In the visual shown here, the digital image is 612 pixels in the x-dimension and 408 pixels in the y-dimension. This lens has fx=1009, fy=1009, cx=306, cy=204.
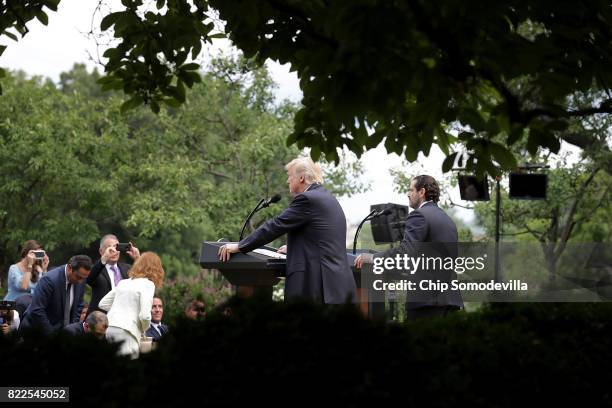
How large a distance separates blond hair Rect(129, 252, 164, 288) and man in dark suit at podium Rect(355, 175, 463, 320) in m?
1.94

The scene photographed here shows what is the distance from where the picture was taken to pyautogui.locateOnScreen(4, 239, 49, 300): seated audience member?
497 inches

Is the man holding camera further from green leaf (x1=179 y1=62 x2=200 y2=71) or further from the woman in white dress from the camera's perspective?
green leaf (x1=179 y1=62 x2=200 y2=71)

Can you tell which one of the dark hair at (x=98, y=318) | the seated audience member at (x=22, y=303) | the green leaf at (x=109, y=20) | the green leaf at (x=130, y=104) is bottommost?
the dark hair at (x=98, y=318)

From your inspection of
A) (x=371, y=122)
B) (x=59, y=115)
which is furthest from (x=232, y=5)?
(x=59, y=115)

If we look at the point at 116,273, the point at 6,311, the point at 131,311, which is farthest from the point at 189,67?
the point at 116,273

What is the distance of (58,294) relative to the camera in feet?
33.2

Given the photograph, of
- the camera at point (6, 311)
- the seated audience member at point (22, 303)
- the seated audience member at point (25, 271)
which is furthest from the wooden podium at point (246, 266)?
the seated audience member at point (25, 271)

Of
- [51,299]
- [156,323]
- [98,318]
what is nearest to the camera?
[98,318]

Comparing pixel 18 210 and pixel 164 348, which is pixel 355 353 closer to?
pixel 164 348

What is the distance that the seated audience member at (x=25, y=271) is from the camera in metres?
12.6

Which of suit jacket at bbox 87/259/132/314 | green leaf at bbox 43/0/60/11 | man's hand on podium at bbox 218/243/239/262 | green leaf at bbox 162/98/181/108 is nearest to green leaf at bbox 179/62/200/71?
green leaf at bbox 162/98/181/108

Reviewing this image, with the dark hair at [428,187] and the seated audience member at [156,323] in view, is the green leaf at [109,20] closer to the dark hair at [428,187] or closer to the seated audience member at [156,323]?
the dark hair at [428,187]

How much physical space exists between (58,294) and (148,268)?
1524 mm

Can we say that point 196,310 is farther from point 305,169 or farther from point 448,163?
point 305,169
